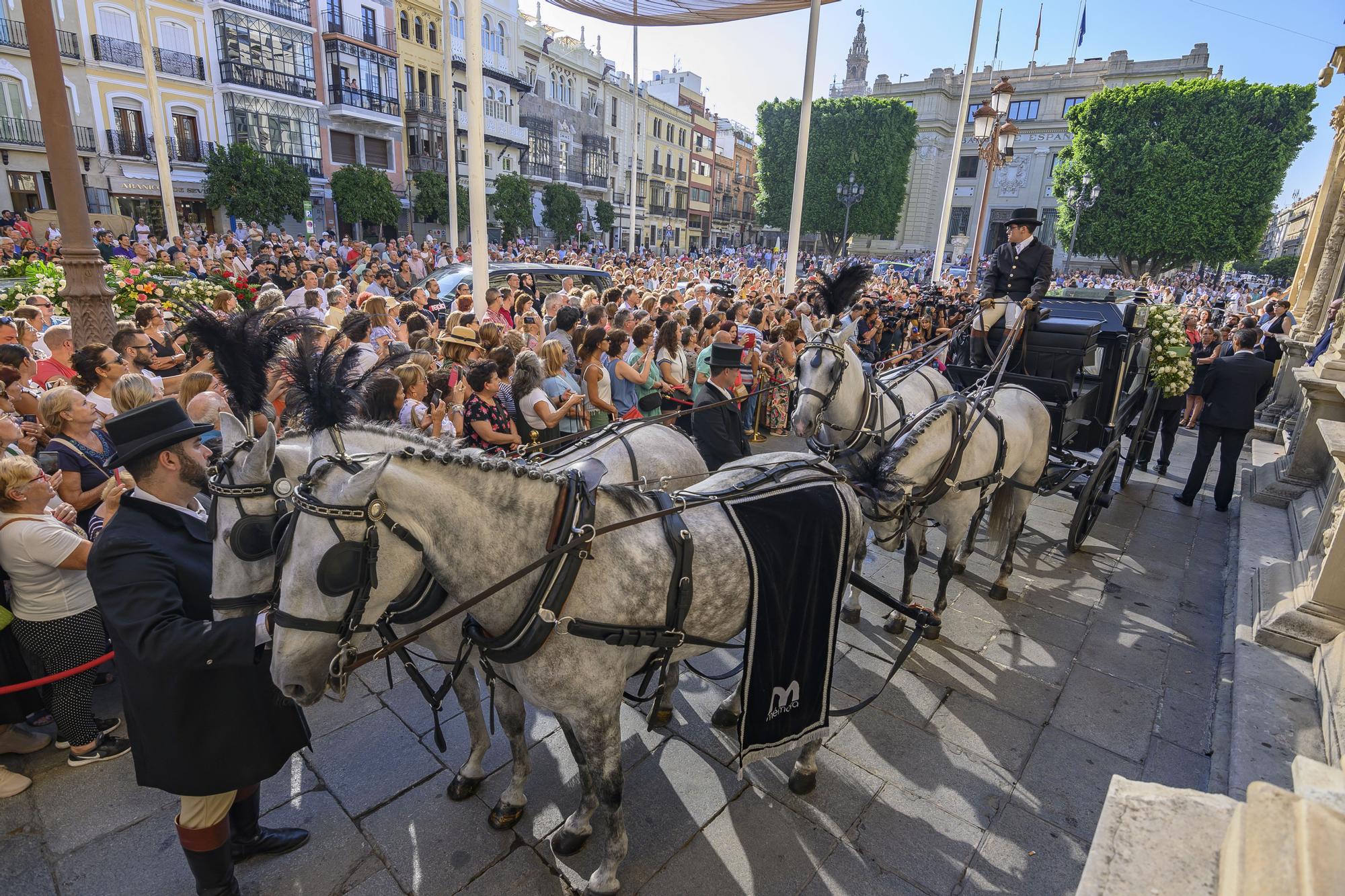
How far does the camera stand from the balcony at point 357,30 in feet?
101

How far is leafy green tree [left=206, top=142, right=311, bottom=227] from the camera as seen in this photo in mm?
23516

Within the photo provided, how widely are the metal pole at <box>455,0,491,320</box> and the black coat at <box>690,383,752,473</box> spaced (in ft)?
11.8

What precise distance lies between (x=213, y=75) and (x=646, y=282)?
23853 mm

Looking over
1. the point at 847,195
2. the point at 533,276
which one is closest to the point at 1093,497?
the point at 533,276

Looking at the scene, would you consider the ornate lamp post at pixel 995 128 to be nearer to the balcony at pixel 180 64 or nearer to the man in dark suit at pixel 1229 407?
the man in dark suit at pixel 1229 407

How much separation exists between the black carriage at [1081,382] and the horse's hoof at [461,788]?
5.11 metres

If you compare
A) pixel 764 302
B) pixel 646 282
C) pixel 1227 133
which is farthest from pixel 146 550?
pixel 1227 133

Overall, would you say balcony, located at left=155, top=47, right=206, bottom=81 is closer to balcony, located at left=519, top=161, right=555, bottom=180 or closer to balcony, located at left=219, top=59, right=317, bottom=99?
balcony, located at left=219, top=59, right=317, bottom=99

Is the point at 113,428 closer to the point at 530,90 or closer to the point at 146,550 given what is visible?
the point at 146,550

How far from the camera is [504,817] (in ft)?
10.1

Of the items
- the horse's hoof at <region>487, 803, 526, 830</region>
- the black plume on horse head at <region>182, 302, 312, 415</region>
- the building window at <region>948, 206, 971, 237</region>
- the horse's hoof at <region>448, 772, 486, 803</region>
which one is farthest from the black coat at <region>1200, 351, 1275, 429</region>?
the building window at <region>948, 206, 971, 237</region>

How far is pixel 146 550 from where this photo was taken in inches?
86.8

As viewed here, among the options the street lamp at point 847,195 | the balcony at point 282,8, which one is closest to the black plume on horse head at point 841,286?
the balcony at point 282,8

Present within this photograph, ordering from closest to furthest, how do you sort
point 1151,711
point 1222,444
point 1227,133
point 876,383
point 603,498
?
point 603,498, point 1151,711, point 876,383, point 1222,444, point 1227,133
